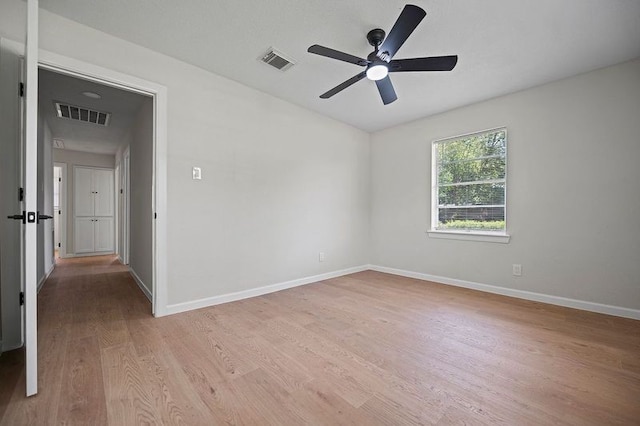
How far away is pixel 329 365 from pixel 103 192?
7377mm

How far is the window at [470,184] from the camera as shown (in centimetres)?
346

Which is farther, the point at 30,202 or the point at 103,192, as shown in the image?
the point at 103,192

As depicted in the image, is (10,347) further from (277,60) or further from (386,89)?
(386,89)

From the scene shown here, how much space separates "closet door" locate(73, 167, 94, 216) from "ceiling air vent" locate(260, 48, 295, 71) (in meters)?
6.22

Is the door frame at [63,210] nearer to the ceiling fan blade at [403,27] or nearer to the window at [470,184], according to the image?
the ceiling fan blade at [403,27]

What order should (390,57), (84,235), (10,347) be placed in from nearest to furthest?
(10,347) → (390,57) → (84,235)

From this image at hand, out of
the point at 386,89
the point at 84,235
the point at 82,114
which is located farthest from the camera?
the point at 84,235

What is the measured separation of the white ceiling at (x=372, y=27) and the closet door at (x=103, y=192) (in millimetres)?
5593

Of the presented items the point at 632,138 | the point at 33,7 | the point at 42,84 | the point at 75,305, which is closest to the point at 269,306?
the point at 75,305

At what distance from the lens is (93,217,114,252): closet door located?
643 cm

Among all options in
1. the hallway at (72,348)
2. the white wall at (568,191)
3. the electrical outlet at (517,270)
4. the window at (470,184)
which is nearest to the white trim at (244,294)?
the hallway at (72,348)

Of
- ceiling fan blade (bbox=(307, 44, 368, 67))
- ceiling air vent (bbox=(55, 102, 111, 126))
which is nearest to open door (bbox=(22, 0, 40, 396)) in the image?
ceiling fan blade (bbox=(307, 44, 368, 67))

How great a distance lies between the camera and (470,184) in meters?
3.72

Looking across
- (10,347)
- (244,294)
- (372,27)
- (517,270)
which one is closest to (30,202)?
(10,347)
